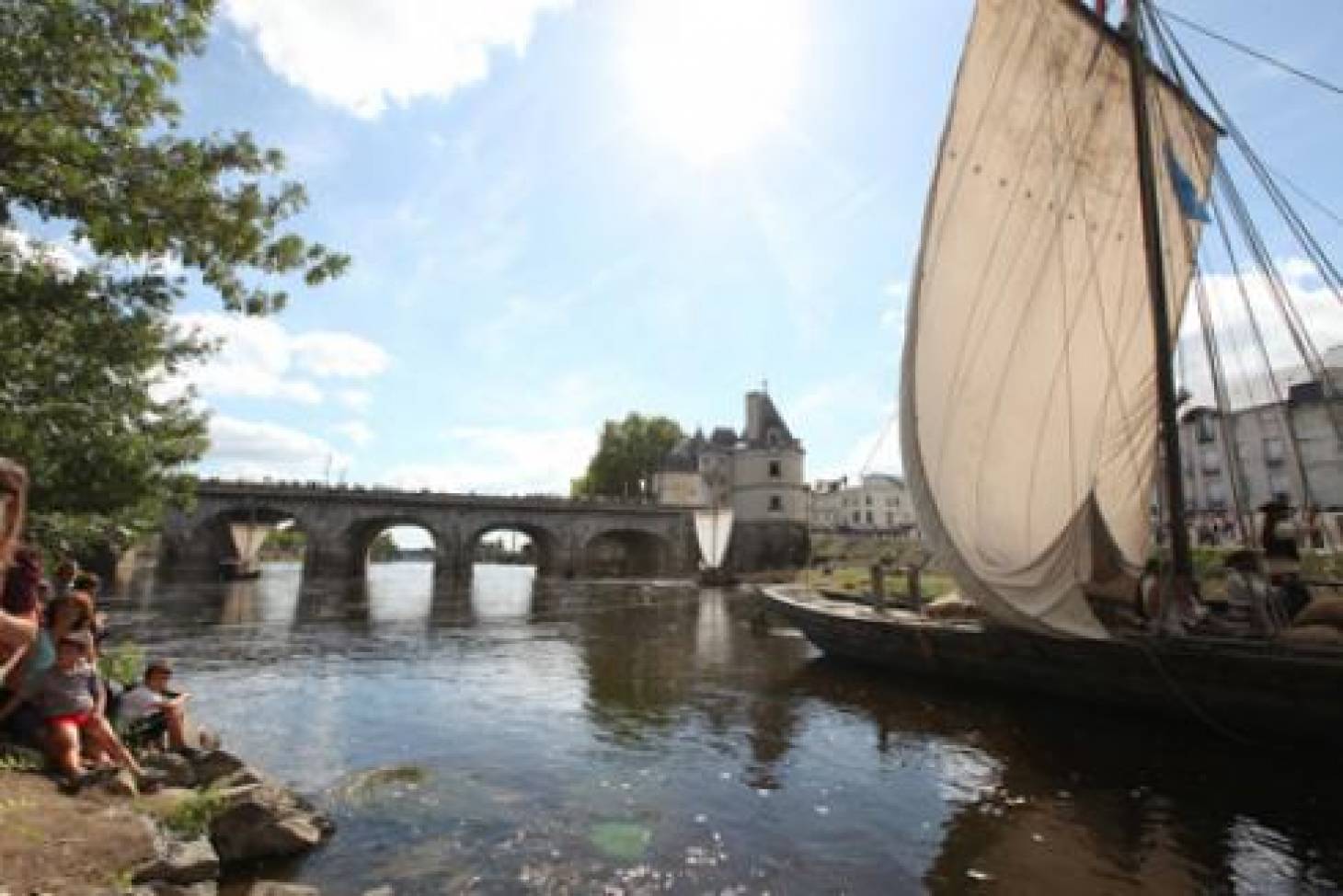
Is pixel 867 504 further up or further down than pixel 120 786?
further up

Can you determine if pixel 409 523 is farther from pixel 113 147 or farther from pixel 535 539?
pixel 113 147

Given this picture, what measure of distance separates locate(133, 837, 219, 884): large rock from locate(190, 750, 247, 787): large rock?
164cm

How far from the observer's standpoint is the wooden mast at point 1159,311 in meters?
12.1

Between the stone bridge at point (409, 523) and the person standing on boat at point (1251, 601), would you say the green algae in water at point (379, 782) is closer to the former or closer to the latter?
the person standing on boat at point (1251, 601)

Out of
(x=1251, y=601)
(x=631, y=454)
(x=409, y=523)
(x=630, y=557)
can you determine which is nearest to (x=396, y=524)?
(x=409, y=523)

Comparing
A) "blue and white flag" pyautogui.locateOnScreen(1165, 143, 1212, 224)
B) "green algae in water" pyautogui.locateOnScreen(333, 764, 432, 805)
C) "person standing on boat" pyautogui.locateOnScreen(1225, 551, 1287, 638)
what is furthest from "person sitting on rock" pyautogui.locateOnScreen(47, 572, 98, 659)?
"blue and white flag" pyautogui.locateOnScreen(1165, 143, 1212, 224)

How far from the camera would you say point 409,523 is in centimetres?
5903

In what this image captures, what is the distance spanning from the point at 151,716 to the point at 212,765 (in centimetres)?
117

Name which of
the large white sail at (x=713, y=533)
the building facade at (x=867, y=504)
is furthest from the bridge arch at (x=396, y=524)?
the building facade at (x=867, y=504)

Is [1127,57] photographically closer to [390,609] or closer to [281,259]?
[281,259]

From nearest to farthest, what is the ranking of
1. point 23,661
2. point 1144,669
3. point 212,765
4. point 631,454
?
point 23,661
point 212,765
point 1144,669
point 631,454

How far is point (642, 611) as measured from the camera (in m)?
32.7

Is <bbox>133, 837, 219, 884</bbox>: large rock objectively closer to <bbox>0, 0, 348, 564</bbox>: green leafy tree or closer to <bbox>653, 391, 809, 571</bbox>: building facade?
<bbox>0, 0, 348, 564</bbox>: green leafy tree

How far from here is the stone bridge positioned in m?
47.9
